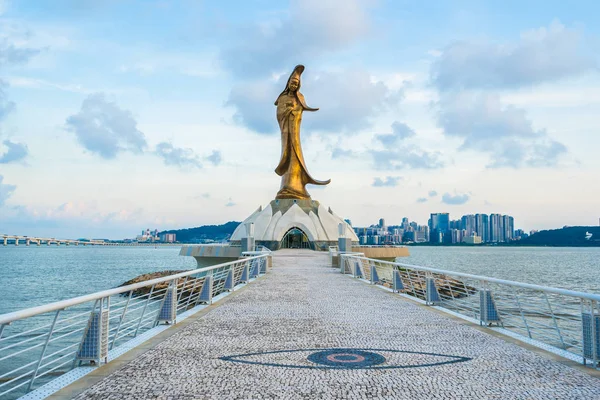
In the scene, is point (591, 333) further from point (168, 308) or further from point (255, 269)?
point (255, 269)

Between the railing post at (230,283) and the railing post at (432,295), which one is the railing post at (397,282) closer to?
the railing post at (432,295)

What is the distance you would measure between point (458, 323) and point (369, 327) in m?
1.62

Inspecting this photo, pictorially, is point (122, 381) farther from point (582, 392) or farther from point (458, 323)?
point (458, 323)

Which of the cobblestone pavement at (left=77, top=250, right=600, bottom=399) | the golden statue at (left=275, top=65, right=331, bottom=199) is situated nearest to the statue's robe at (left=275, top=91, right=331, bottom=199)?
the golden statue at (left=275, top=65, right=331, bottom=199)

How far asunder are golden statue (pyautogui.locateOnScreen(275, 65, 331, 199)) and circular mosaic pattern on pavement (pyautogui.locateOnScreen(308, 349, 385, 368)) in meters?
35.9

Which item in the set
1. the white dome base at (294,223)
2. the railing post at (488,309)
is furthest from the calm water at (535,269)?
the railing post at (488,309)

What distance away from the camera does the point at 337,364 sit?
5.56 metres

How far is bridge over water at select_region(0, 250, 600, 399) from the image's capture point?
181 inches

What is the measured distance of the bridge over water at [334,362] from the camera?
15.1ft

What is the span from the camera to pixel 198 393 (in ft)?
14.8

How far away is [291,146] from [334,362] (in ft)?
123

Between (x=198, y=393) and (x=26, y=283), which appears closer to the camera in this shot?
(x=198, y=393)

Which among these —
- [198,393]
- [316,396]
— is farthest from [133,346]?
[316,396]

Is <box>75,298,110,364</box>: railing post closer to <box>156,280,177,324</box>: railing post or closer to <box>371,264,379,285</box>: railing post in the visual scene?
<box>156,280,177,324</box>: railing post
